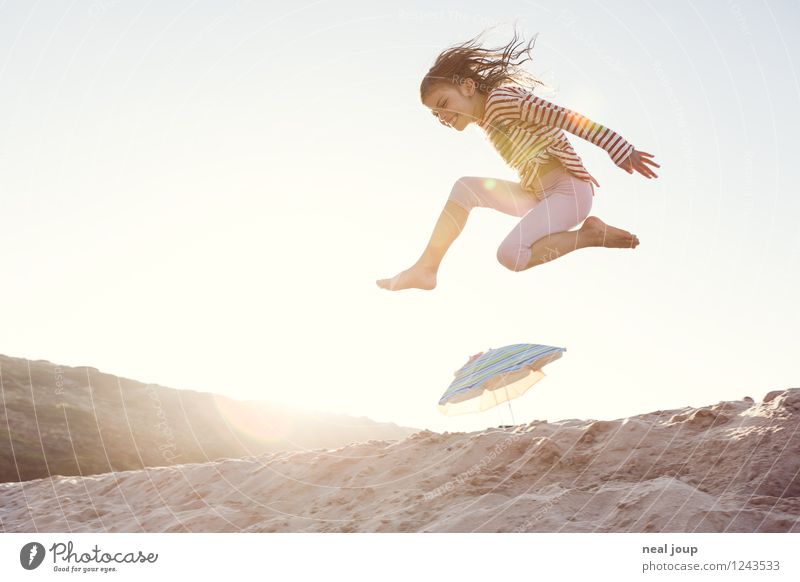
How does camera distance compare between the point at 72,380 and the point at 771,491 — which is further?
the point at 72,380

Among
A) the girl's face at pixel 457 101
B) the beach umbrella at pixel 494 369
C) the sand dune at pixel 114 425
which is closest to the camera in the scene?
the girl's face at pixel 457 101

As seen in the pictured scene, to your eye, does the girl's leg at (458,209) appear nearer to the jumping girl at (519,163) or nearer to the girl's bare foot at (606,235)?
the jumping girl at (519,163)

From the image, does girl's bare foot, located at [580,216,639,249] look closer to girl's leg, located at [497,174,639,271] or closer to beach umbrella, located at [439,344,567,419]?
girl's leg, located at [497,174,639,271]

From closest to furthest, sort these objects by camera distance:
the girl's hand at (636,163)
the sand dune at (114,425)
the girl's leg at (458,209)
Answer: the girl's hand at (636,163)
the girl's leg at (458,209)
the sand dune at (114,425)

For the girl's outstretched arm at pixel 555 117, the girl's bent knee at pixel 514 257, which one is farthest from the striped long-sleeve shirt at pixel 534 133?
the girl's bent knee at pixel 514 257

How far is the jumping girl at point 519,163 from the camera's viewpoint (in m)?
4.80

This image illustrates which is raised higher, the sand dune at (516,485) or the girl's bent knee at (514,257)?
the girl's bent knee at (514,257)

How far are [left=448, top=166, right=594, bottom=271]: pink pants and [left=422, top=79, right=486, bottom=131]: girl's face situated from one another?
1.74ft

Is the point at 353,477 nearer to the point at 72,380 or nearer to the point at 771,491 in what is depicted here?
the point at 771,491

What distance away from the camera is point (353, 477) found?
Answer: 6.67 meters
